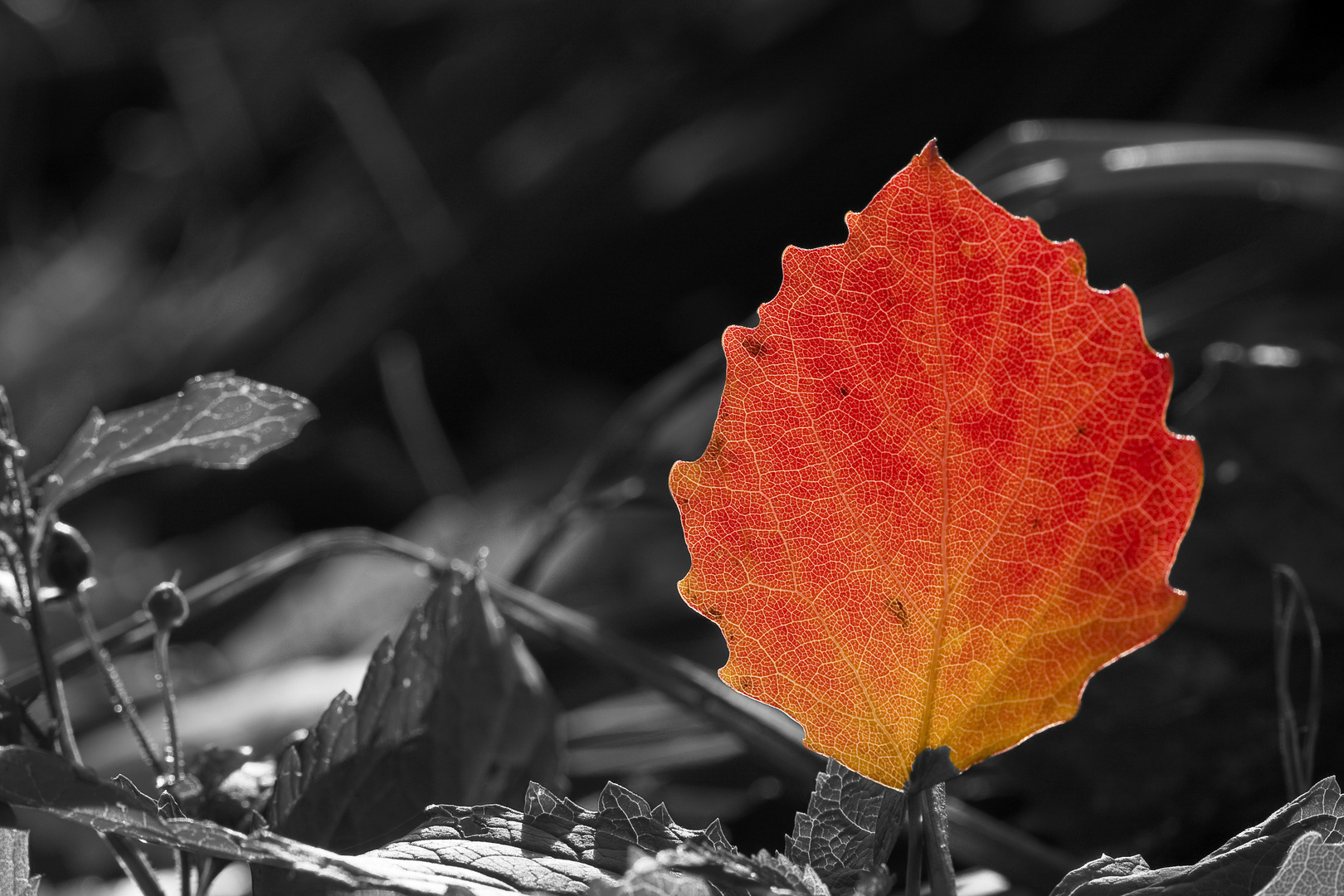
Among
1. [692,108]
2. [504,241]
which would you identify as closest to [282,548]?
[504,241]

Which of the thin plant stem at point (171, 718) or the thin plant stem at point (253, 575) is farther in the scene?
the thin plant stem at point (253, 575)

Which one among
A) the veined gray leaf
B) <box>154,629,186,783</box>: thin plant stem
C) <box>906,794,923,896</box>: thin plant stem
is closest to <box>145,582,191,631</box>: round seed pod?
<box>154,629,186,783</box>: thin plant stem

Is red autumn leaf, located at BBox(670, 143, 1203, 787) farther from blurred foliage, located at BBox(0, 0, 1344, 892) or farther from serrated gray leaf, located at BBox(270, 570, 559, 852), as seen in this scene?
blurred foliage, located at BBox(0, 0, 1344, 892)

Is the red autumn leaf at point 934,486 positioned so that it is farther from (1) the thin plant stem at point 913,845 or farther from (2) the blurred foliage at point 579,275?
(2) the blurred foliage at point 579,275

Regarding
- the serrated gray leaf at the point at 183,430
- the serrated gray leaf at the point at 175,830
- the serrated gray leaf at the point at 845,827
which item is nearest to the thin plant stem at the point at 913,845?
the serrated gray leaf at the point at 845,827

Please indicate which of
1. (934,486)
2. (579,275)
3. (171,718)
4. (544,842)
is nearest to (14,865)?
(171,718)

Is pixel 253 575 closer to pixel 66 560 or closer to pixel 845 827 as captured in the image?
pixel 66 560
